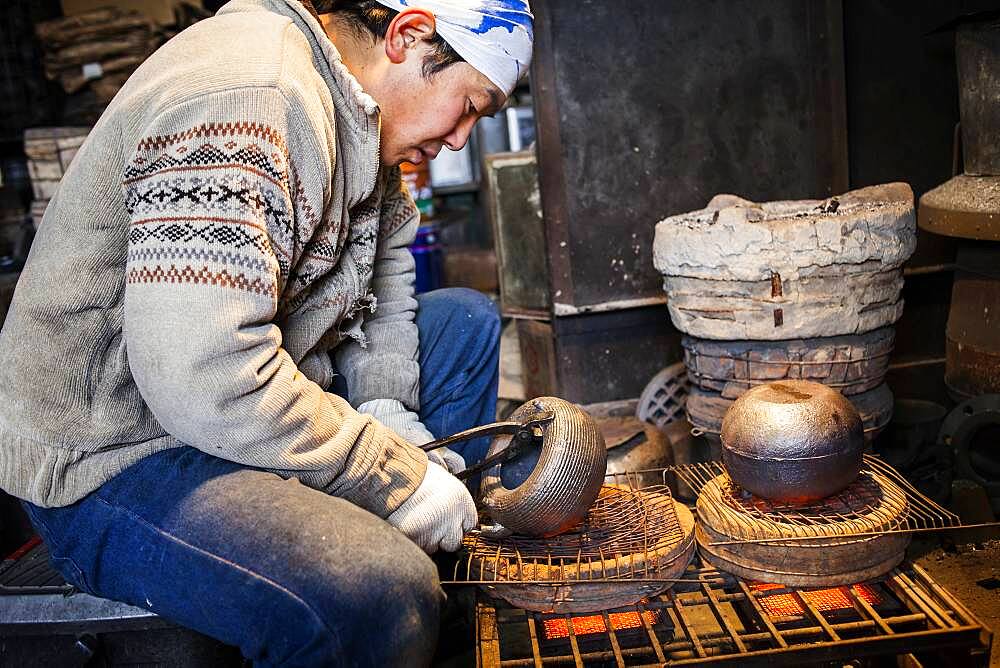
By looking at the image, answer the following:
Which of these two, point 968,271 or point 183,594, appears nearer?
point 183,594

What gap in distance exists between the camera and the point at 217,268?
1.68 metres

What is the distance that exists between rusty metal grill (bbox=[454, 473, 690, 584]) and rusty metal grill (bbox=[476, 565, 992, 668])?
98 mm

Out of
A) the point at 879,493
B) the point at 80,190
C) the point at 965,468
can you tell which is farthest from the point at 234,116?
the point at 965,468

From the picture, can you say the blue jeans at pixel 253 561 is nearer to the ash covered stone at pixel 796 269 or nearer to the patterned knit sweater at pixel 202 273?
the patterned knit sweater at pixel 202 273

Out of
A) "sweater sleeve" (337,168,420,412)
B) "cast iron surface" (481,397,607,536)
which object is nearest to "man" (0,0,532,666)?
"cast iron surface" (481,397,607,536)

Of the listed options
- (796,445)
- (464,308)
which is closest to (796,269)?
(796,445)

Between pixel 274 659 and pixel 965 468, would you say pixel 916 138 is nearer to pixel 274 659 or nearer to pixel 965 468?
pixel 965 468

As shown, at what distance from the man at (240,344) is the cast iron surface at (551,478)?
0.16 m

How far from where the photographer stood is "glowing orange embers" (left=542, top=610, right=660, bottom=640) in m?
2.22

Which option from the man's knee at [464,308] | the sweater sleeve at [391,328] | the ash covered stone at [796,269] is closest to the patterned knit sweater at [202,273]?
the sweater sleeve at [391,328]

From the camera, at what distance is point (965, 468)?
330 centimetres

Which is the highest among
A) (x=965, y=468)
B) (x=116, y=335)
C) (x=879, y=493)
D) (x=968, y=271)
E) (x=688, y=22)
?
(x=688, y=22)

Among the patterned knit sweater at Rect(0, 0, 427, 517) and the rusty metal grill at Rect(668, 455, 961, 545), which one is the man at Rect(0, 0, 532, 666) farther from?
the rusty metal grill at Rect(668, 455, 961, 545)

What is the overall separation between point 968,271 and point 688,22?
163cm
